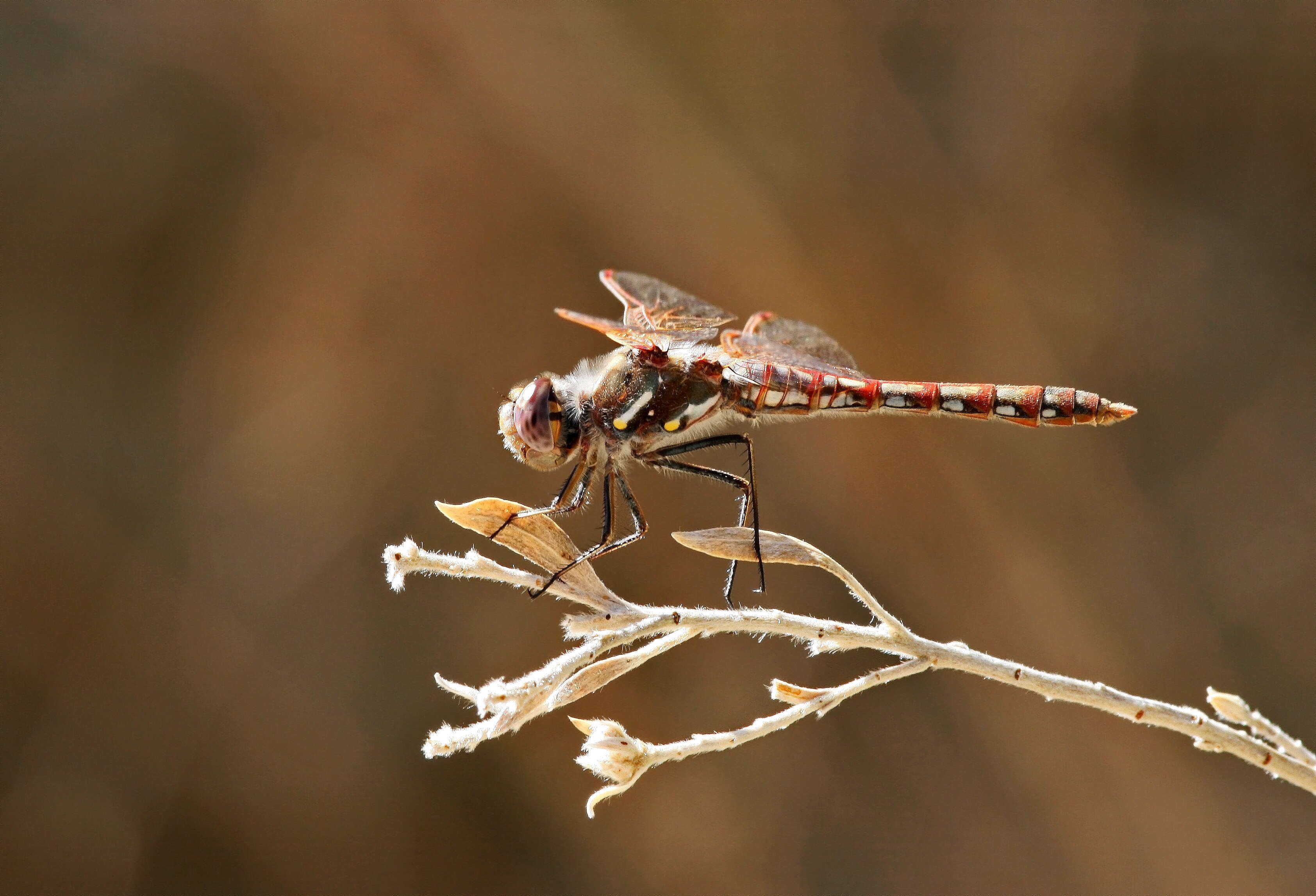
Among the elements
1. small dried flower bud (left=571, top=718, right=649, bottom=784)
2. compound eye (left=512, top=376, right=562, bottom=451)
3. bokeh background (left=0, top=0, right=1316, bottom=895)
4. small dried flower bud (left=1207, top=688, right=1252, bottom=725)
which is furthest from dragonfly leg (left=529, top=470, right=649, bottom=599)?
bokeh background (left=0, top=0, right=1316, bottom=895)

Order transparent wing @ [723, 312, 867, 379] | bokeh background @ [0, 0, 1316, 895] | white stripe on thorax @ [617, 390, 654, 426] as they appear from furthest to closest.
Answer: bokeh background @ [0, 0, 1316, 895] < transparent wing @ [723, 312, 867, 379] < white stripe on thorax @ [617, 390, 654, 426]

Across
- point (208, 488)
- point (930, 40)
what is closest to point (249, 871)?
point (208, 488)

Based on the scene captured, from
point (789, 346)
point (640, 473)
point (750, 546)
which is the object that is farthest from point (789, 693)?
point (640, 473)

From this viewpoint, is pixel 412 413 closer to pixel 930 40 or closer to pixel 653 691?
pixel 653 691

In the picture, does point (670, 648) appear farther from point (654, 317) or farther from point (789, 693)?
point (654, 317)

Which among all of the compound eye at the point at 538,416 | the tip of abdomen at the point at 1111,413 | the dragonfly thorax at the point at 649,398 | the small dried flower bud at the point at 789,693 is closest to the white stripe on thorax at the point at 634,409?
the dragonfly thorax at the point at 649,398

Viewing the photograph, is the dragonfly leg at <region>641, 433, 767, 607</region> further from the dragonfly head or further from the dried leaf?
the dried leaf
